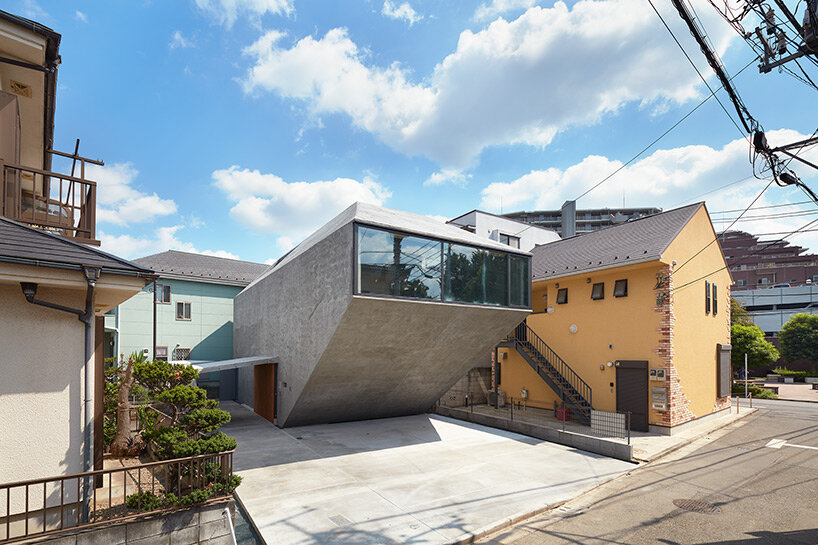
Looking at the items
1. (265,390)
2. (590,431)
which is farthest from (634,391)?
(265,390)

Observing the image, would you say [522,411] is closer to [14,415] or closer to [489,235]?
[489,235]

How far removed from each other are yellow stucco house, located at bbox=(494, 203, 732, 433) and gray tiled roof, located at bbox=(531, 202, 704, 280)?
0.06m

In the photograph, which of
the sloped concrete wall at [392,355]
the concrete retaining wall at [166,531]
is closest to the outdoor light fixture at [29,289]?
the concrete retaining wall at [166,531]

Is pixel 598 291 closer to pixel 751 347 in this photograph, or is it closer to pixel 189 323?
pixel 751 347

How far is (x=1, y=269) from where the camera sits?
16.4ft

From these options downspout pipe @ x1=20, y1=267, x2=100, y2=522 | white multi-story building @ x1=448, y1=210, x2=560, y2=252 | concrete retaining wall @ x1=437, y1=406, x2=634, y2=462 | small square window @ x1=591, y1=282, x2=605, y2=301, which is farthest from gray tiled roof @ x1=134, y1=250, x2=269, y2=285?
small square window @ x1=591, y1=282, x2=605, y2=301

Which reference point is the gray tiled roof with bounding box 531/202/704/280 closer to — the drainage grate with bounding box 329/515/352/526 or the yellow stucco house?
the yellow stucco house

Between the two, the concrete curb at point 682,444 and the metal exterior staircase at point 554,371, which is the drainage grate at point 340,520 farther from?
the metal exterior staircase at point 554,371

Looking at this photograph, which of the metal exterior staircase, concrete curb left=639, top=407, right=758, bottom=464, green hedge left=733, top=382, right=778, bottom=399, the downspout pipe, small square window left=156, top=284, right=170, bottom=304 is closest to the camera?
the downspout pipe

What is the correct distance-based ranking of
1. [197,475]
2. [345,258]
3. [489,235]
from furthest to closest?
1. [489,235]
2. [345,258]
3. [197,475]

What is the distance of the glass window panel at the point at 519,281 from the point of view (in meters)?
13.2

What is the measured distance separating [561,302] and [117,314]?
2146cm

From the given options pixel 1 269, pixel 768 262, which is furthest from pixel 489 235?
pixel 768 262

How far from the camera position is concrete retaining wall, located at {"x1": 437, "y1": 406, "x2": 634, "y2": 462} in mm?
11469
